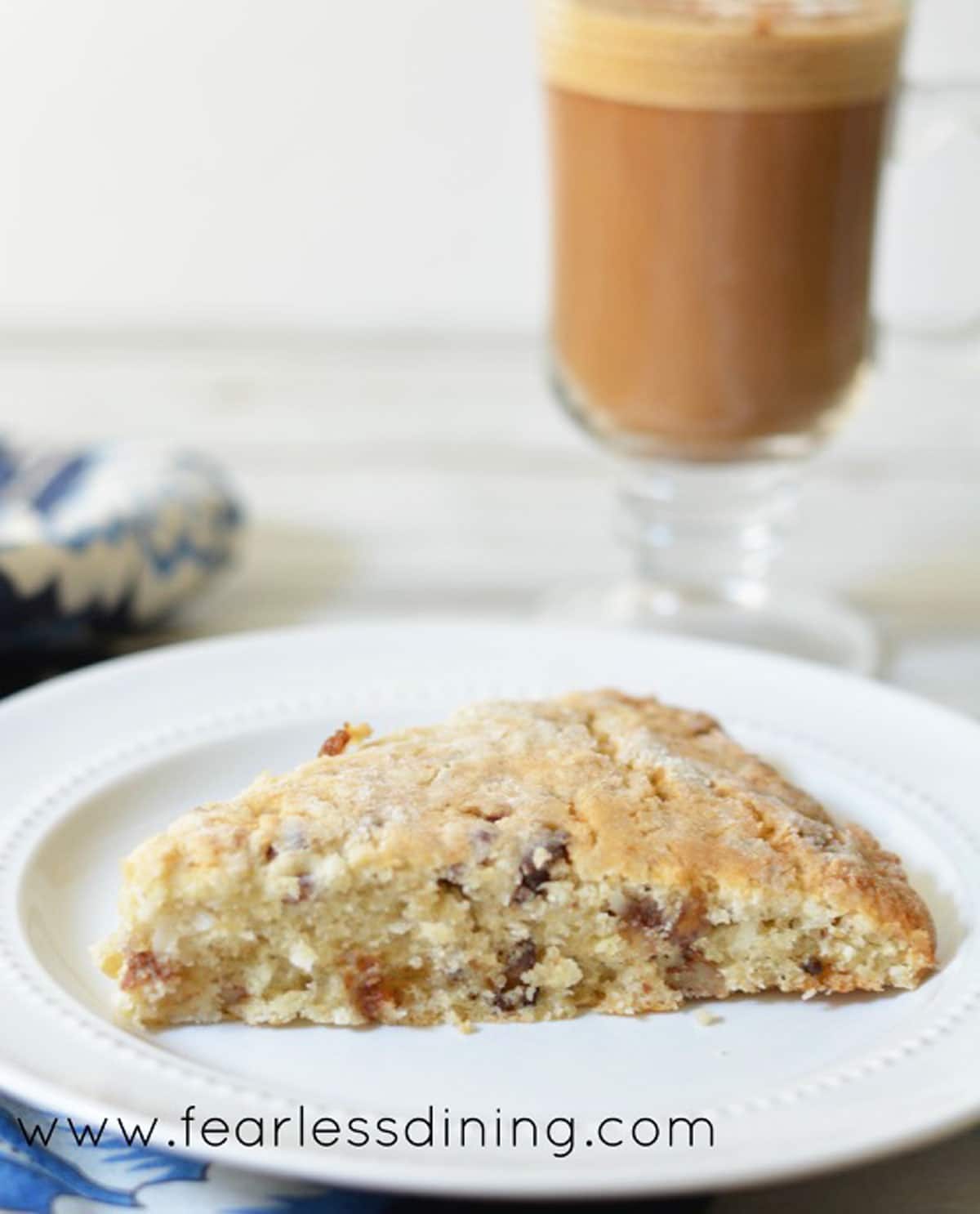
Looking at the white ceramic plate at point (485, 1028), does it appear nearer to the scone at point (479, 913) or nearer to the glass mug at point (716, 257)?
the scone at point (479, 913)

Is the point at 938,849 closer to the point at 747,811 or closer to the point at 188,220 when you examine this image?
the point at 747,811

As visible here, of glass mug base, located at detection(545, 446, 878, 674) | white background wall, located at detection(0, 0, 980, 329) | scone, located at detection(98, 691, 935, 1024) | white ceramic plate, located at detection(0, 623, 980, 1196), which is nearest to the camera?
white ceramic plate, located at detection(0, 623, 980, 1196)

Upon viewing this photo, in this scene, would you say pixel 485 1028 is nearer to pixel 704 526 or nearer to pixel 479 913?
pixel 479 913

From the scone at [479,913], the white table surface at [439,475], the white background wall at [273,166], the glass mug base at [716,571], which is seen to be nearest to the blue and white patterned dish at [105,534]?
the white table surface at [439,475]

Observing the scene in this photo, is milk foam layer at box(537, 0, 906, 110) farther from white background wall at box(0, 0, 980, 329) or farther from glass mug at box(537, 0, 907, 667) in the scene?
white background wall at box(0, 0, 980, 329)

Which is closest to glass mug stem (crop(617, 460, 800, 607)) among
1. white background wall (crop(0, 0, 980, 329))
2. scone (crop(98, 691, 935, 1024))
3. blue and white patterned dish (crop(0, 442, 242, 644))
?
blue and white patterned dish (crop(0, 442, 242, 644))

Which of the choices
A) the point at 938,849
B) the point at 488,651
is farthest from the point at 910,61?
the point at 938,849
